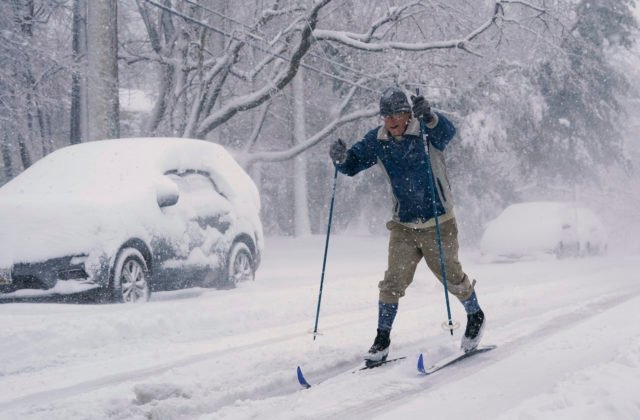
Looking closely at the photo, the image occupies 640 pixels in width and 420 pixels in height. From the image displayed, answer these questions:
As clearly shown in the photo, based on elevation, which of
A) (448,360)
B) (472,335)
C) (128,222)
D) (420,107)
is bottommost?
(448,360)

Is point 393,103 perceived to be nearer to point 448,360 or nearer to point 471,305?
point 471,305

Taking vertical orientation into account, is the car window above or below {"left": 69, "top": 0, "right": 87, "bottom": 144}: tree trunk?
below

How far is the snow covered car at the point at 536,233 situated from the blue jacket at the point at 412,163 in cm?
1439

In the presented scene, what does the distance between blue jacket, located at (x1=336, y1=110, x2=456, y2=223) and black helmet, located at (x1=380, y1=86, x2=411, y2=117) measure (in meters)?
0.17

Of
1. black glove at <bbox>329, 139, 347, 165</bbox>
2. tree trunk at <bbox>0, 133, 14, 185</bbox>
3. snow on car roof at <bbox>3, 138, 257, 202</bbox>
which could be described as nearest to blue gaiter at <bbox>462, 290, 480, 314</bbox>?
black glove at <bbox>329, 139, 347, 165</bbox>

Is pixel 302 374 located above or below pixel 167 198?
below

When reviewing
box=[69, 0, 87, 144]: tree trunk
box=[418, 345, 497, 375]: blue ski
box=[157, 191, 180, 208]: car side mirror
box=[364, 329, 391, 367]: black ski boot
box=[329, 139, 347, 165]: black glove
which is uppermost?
box=[69, 0, 87, 144]: tree trunk

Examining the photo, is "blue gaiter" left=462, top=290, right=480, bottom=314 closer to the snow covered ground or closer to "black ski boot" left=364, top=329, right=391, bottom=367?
the snow covered ground

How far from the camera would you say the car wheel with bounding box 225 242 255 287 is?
10523 mm

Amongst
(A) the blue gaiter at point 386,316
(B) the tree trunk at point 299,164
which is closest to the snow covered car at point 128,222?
(A) the blue gaiter at point 386,316

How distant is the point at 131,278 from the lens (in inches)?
343

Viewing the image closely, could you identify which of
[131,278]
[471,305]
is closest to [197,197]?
[131,278]

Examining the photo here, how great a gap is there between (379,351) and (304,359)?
0.57 metres

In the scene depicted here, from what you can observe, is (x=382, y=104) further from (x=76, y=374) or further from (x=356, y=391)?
(x=76, y=374)
